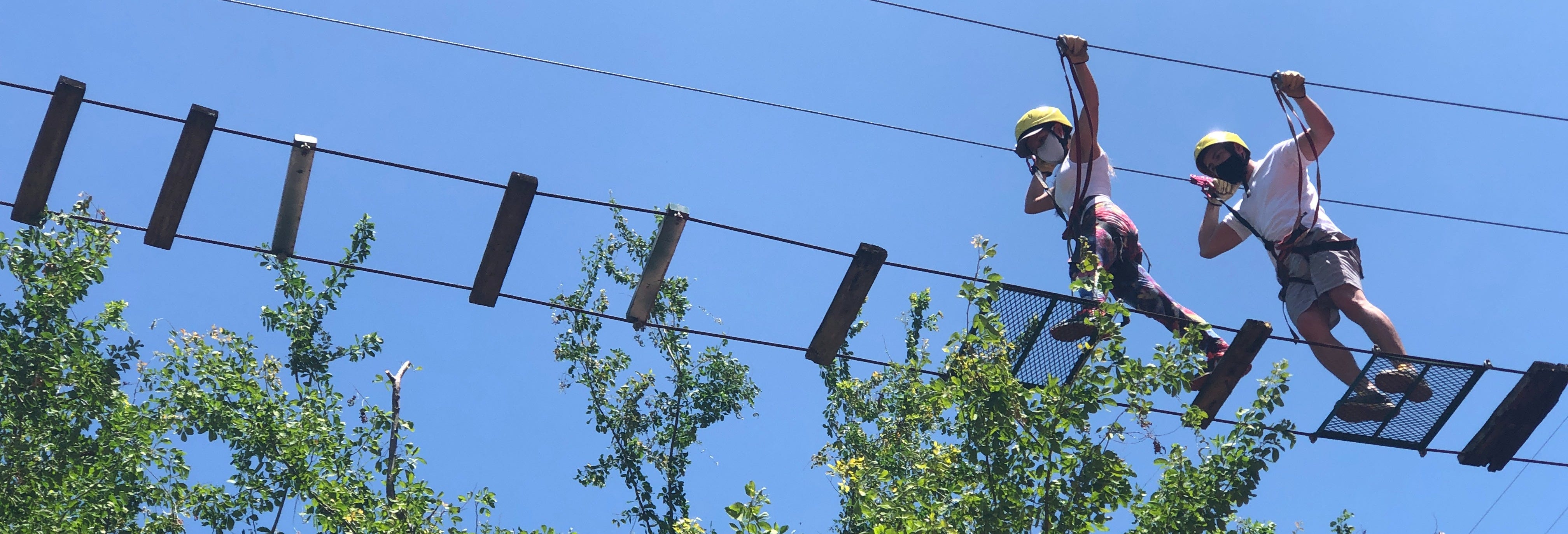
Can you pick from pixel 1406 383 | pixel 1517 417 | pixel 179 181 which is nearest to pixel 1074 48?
pixel 1406 383

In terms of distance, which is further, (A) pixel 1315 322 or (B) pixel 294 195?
(A) pixel 1315 322

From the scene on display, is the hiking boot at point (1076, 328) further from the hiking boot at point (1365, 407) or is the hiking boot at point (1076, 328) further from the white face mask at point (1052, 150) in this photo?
the hiking boot at point (1365, 407)

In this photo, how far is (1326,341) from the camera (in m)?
7.24

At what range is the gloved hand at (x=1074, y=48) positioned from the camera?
6906 mm

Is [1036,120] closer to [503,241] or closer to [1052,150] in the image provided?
[1052,150]

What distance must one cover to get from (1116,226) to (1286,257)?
1012mm

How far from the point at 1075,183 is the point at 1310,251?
1.35m

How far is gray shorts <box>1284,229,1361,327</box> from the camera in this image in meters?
7.14

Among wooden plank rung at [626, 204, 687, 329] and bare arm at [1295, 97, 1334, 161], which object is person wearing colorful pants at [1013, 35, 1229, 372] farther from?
wooden plank rung at [626, 204, 687, 329]

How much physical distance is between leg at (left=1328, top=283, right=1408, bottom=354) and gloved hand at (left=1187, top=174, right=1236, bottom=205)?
2.73 feet

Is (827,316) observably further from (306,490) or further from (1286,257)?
(306,490)

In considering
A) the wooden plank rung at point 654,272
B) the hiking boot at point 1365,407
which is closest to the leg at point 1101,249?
the hiking boot at point 1365,407

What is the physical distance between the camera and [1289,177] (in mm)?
7254

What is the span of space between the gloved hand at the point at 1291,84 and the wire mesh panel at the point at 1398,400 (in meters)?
1.51
